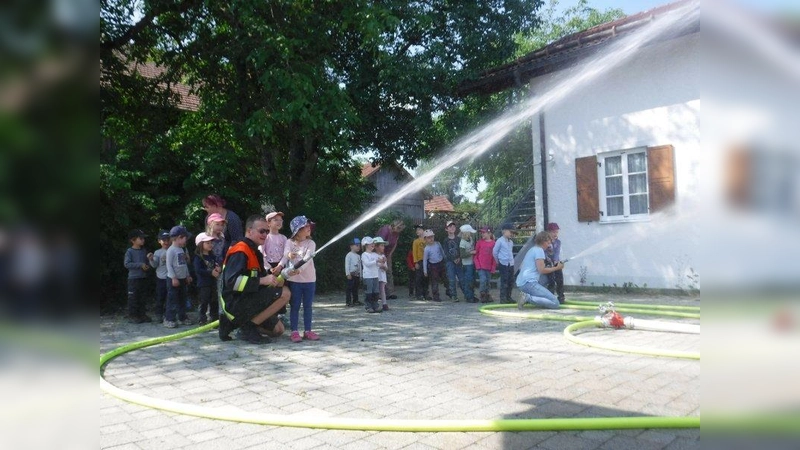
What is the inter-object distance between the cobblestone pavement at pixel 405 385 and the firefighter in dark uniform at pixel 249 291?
28 cm

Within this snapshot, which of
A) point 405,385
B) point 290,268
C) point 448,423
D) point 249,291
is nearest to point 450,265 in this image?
point 290,268

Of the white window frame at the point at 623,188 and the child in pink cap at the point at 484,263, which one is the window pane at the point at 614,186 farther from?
the child in pink cap at the point at 484,263

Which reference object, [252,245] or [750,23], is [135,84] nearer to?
[252,245]

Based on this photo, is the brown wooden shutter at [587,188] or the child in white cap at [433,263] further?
the brown wooden shutter at [587,188]

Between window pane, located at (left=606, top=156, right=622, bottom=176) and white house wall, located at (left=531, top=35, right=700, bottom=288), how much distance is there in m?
0.29

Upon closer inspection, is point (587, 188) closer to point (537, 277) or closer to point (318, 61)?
point (537, 277)

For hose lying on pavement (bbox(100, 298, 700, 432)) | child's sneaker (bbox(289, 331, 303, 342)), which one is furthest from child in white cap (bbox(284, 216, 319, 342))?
hose lying on pavement (bbox(100, 298, 700, 432))

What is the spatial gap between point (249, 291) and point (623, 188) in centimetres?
959

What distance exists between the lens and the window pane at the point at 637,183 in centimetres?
1348

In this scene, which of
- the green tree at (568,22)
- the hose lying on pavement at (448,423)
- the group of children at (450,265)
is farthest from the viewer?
the green tree at (568,22)

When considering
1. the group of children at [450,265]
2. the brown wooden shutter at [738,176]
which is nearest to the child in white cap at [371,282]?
the group of children at [450,265]

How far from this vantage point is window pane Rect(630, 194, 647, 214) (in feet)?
44.3

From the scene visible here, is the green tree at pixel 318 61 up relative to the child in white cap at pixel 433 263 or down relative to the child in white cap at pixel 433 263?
up

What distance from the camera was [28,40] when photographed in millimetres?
743
